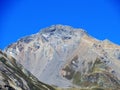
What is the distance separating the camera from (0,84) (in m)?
193

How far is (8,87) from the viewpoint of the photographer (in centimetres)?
19138

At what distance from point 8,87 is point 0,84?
15.8 feet
